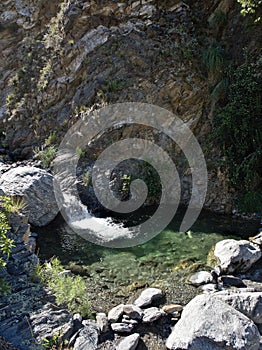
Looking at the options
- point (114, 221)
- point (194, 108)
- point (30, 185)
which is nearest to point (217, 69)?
point (194, 108)

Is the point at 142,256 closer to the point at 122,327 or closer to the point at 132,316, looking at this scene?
the point at 132,316

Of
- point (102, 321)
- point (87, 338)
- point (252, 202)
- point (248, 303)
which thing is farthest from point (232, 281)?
point (252, 202)

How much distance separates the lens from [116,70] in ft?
34.3

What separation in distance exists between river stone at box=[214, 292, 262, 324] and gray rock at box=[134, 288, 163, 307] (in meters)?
1.02

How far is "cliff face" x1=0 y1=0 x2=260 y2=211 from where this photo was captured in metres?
9.84

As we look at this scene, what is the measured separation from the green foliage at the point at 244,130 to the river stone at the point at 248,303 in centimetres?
394

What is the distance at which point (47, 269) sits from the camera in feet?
18.3

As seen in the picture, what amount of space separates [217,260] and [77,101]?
21.7 feet

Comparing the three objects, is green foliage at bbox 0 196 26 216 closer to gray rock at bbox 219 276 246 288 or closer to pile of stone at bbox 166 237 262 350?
pile of stone at bbox 166 237 262 350

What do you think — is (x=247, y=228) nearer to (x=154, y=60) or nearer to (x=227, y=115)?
(x=227, y=115)

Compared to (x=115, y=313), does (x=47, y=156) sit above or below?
Result: above

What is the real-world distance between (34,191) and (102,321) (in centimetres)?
435

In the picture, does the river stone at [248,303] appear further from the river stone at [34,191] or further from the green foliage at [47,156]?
the green foliage at [47,156]

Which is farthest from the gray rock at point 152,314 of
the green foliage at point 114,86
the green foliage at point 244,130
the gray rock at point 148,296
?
the green foliage at point 114,86
